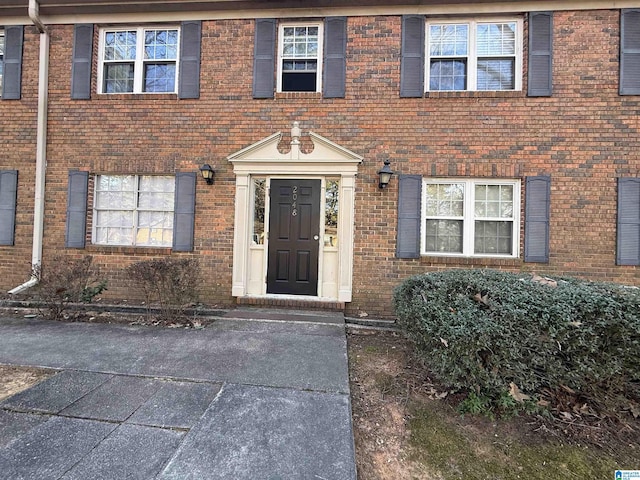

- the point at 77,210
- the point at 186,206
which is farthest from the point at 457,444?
the point at 77,210

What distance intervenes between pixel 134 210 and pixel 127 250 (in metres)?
0.74

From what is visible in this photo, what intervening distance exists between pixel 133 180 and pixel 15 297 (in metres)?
2.90

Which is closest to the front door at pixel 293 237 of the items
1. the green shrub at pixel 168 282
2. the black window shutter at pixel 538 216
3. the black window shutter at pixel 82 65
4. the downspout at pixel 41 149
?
the green shrub at pixel 168 282

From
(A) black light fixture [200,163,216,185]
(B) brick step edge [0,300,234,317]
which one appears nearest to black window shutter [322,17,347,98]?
(A) black light fixture [200,163,216,185]

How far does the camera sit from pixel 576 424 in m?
2.43

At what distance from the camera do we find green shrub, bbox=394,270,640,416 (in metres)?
2.39

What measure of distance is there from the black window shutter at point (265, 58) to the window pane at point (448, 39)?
2754mm

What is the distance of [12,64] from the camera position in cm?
579

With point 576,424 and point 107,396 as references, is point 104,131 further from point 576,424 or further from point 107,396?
point 576,424

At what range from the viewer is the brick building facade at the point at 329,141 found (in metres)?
5.06

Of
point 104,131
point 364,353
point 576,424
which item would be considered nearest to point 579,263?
point 576,424

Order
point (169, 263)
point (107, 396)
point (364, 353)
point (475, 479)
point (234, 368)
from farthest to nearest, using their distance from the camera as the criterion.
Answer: point (169, 263), point (364, 353), point (234, 368), point (107, 396), point (475, 479)

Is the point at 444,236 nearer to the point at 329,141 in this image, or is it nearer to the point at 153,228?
the point at 329,141

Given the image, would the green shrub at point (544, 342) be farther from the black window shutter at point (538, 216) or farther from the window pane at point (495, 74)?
the window pane at point (495, 74)
